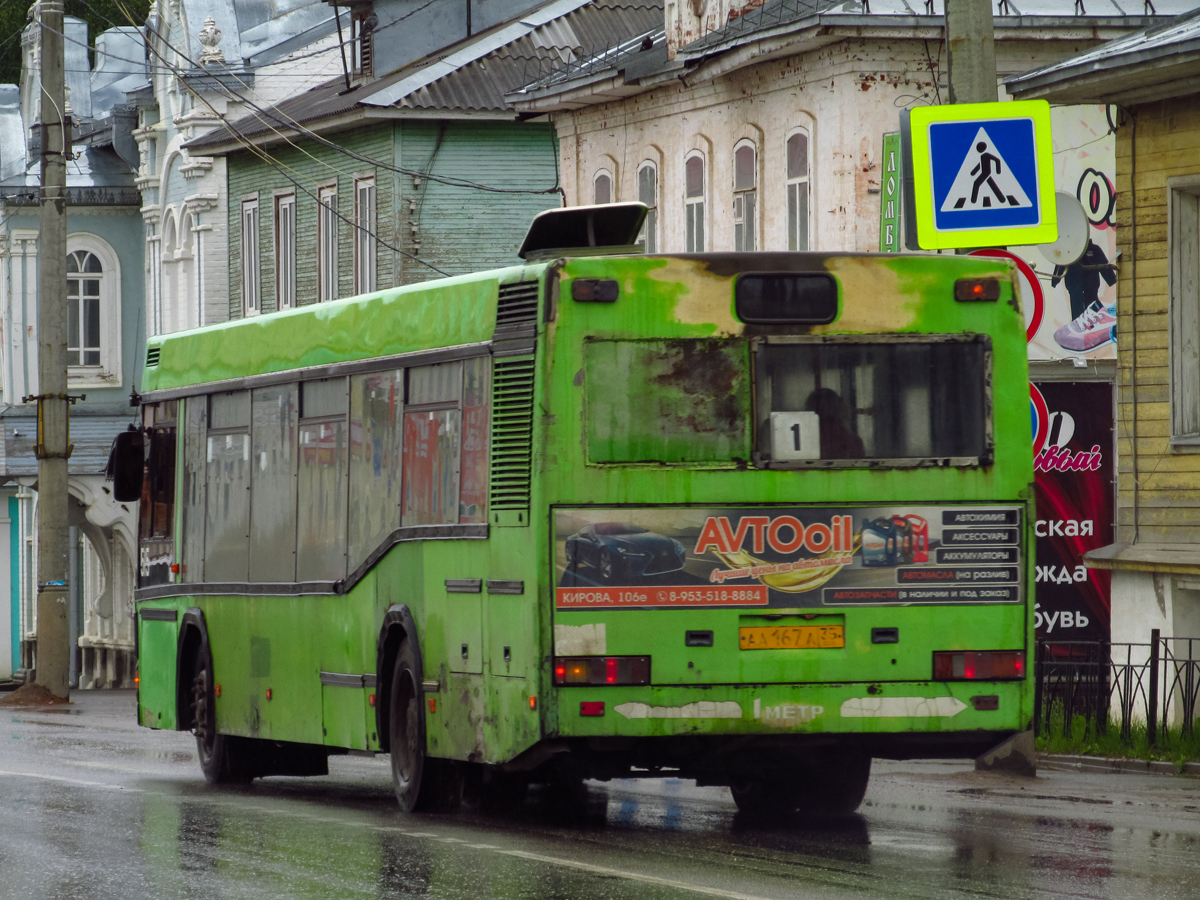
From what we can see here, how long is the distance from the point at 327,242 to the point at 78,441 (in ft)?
30.6

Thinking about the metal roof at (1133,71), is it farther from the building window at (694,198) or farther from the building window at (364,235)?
the building window at (364,235)

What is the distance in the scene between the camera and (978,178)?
51.1ft

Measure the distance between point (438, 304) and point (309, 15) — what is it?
117 feet

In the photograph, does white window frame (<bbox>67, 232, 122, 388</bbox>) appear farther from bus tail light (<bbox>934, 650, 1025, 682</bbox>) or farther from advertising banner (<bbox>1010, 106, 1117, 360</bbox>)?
bus tail light (<bbox>934, 650, 1025, 682</bbox>)

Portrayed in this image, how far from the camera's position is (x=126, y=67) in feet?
176

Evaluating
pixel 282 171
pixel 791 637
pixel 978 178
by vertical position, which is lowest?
pixel 791 637

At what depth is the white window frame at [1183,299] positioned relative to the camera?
19.5 meters

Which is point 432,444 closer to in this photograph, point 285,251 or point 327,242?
point 327,242

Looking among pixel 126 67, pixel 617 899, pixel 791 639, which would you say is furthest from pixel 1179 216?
pixel 126 67

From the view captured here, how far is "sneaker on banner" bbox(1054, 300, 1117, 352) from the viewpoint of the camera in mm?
25547

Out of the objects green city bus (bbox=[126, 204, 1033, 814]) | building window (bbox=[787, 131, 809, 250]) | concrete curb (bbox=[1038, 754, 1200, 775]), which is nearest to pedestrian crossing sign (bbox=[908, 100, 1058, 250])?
green city bus (bbox=[126, 204, 1033, 814])

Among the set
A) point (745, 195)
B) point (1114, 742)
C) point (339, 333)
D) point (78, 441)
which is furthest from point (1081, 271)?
point (78, 441)

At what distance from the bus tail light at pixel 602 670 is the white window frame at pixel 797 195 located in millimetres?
15420

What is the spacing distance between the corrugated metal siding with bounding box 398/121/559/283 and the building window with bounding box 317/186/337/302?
82.1 inches
